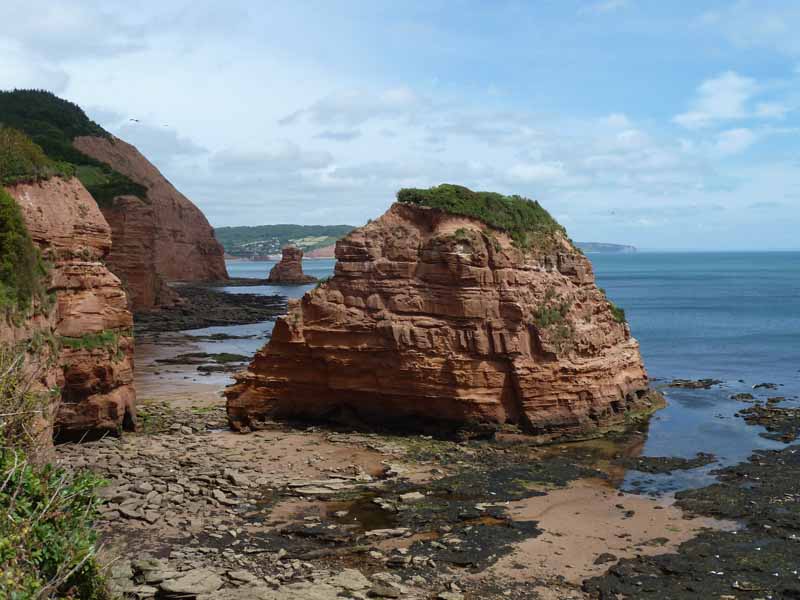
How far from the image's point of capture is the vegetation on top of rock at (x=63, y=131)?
216 feet

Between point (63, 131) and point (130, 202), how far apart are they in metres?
39.0

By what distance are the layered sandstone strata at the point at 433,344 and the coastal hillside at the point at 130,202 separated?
3619 centimetres

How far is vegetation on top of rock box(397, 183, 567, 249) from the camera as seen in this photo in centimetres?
2839

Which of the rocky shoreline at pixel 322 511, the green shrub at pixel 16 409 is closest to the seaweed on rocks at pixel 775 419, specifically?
the rocky shoreline at pixel 322 511

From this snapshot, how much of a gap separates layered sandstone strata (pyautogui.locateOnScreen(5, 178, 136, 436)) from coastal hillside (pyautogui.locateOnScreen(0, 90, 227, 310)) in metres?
34.8

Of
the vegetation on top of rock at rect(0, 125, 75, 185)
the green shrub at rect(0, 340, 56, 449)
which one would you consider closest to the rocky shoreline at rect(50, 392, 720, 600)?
the green shrub at rect(0, 340, 56, 449)

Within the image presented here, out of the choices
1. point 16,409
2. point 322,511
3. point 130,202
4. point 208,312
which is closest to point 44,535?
point 16,409

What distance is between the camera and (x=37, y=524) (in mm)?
9422

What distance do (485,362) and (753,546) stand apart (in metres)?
11.1

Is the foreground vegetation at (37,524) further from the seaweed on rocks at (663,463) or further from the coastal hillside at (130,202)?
the coastal hillside at (130,202)

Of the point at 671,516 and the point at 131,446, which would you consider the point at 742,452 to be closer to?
the point at 671,516

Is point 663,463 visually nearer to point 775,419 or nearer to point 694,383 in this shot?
point 775,419

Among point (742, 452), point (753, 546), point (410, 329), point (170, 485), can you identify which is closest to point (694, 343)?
point (742, 452)

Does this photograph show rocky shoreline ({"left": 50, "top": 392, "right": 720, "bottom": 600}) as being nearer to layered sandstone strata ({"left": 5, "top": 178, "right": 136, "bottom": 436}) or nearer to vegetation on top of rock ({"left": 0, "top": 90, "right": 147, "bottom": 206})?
layered sandstone strata ({"left": 5, "top": 178, "right": 136, "bottom": 436})
